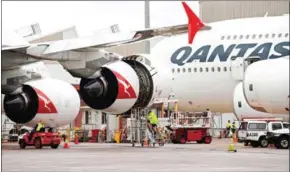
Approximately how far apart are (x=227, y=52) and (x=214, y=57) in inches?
27.2

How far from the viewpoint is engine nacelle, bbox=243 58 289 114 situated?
28.0 ft

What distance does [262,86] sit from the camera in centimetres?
909

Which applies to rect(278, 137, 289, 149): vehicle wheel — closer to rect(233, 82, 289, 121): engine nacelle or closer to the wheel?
rect(233, 82, 289, 121): engine nacelle

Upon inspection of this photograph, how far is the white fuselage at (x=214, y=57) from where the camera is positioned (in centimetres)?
2795

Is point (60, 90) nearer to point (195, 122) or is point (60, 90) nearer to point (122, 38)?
point (122, 38)

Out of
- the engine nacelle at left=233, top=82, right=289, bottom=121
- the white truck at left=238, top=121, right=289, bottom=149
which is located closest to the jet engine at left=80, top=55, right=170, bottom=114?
the engine nacelle at left=233, top=82, right=289, bottom=121

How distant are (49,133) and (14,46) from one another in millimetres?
3838

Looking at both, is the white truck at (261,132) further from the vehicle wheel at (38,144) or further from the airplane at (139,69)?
the vehicle wheel at (38,144)

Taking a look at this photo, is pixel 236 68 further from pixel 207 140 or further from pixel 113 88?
pixel 207 140

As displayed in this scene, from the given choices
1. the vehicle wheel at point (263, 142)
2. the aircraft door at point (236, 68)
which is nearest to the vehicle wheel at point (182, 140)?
the vehicle wheel at point (263, 142)

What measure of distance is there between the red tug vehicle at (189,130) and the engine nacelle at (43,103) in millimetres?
8278

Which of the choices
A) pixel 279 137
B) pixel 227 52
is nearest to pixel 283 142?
pixel 279 137

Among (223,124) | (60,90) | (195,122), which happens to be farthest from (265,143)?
(223,124)

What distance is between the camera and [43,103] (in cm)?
2491
